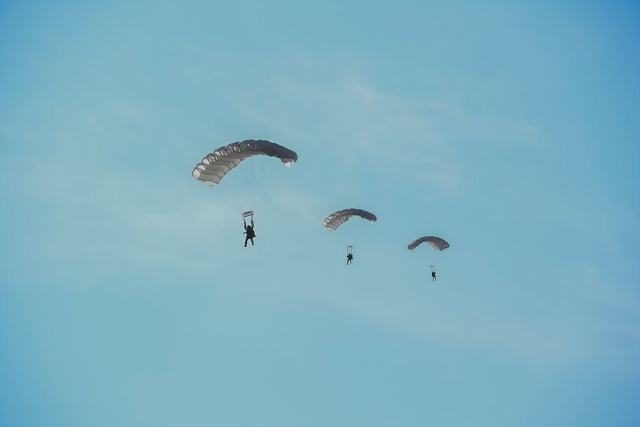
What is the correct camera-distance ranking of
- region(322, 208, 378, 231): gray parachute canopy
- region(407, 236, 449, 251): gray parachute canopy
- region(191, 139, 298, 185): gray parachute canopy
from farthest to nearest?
region(407, 236, 449, 251): gray parachute canopy
region(322, 208, 378, 231): gray parachute canopy
region(191, 139, 298, 185): gray parachute canopy

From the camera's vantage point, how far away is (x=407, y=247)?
43.8 m

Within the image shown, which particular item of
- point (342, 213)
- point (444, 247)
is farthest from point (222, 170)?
point (444, 247)

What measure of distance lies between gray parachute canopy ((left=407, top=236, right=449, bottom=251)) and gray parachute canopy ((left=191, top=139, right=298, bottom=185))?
15.7 metres

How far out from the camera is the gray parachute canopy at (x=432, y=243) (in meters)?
43.5

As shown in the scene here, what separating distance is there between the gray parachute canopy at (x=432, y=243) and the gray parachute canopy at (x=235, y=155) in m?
15.7

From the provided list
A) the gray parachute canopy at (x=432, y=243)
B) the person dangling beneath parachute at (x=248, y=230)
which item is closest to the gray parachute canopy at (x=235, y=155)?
the person dangling beneath parachute at (x=248, y=230)

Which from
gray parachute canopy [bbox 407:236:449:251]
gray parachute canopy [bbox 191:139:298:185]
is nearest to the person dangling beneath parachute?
gray parachute canopy [bbox 191:139:298:185]

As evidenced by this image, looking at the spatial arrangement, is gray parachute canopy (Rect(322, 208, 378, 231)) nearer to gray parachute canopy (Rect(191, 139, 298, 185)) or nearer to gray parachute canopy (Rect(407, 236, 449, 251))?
gray parachute canopy (Rect(407, 236, 449, 251))

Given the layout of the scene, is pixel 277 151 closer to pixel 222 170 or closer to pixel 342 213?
pixel 222 170

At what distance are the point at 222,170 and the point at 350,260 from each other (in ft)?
48.0

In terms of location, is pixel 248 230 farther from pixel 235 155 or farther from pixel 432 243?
pixel 432 243

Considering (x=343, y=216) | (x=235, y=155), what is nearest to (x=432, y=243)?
(x=343, y=216)

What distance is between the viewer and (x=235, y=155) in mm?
30266

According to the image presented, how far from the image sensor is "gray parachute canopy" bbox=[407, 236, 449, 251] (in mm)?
43531
